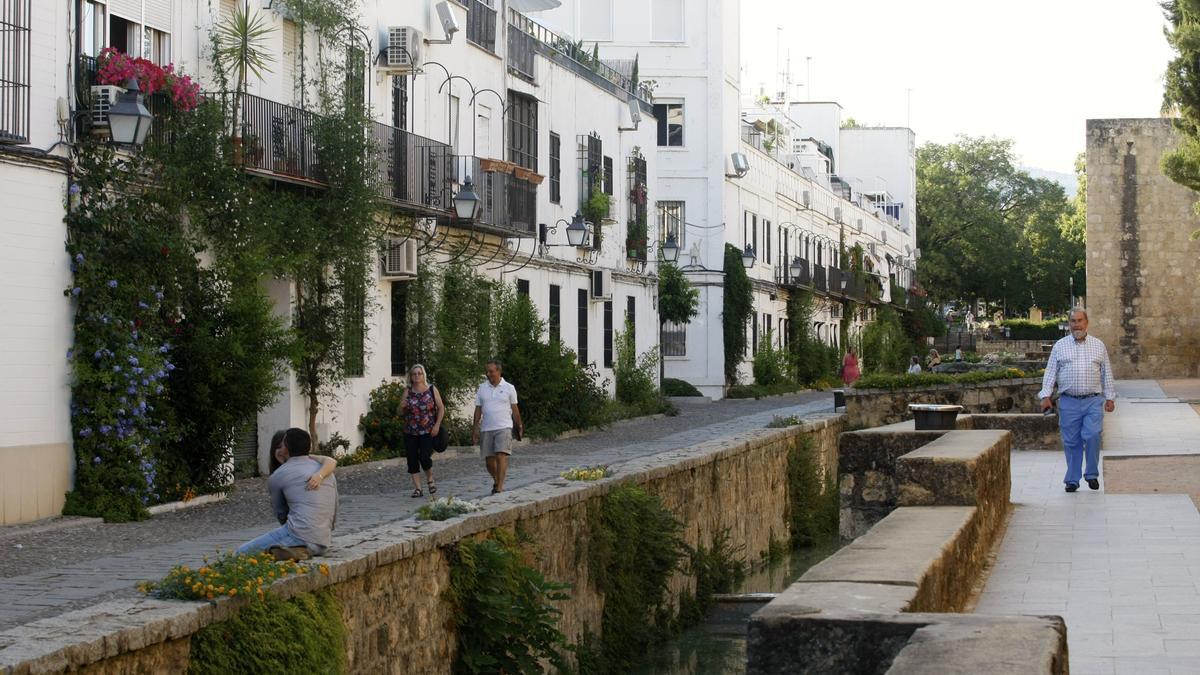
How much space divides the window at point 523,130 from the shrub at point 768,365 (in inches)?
666

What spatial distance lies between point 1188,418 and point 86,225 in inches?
753

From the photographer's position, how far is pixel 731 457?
18.4 m

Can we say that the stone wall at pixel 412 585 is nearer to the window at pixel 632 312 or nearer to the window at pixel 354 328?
the window at pixel 354 328

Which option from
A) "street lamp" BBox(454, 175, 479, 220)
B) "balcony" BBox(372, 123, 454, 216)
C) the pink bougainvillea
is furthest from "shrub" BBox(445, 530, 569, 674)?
"street lamp" BBox(454, 175, 479, 220)

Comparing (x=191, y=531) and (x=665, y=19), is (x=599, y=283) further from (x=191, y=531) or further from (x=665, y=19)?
(x=191, y=531)

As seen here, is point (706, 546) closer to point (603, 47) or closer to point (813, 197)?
point (603, 47)

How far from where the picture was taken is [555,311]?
31078 millimetres

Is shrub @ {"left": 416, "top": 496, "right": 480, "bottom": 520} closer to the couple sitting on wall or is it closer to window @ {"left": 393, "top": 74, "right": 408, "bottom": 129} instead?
the couple sitting on wall

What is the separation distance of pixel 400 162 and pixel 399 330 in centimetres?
272

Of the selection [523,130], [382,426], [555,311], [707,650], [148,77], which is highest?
[523,130]

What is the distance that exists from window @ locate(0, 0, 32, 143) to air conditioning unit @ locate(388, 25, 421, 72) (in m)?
8.33

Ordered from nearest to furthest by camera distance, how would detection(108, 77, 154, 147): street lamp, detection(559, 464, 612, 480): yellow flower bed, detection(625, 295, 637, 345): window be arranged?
detection(559, 464, 612, 480): yellow flower bed < detection(108, 77, 154, 147): street lamp < detection(625, 295, 637, 345): window

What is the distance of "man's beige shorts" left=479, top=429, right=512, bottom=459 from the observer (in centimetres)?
1698

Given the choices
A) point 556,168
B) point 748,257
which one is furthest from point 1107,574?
point 748,257
